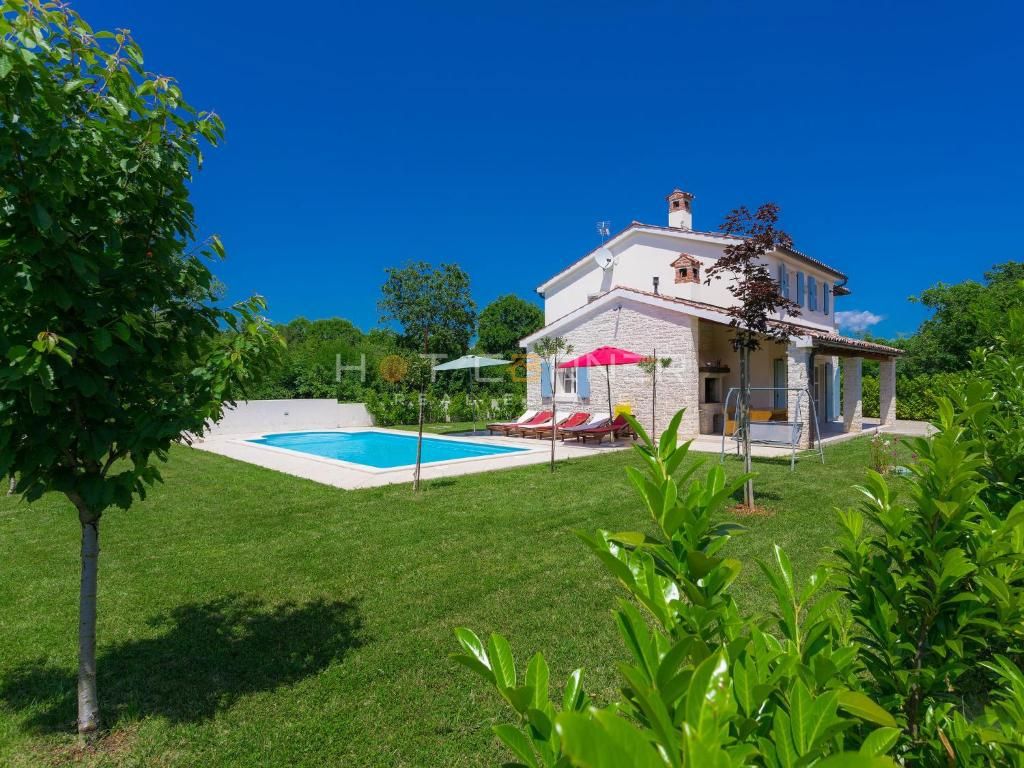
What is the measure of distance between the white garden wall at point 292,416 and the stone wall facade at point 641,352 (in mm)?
10072

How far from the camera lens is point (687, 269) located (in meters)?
21.9

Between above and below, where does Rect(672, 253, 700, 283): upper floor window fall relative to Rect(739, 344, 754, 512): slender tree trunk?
above

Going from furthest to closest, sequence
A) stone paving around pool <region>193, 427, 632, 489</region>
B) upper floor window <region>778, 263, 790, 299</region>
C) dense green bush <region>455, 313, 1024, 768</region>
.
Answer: upper floor window <region>778, 263, 790, 299</region> < stone paving around pool <region>193, 427, 632, 489</region> < dense green bush <region>455, 313, 1024, 768</region>

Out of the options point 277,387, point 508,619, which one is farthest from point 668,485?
point 277,387

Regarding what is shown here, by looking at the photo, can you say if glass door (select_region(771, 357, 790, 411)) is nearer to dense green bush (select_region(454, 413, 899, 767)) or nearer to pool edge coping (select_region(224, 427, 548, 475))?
pool edge coping (select_region(224, 427, 548, 475))

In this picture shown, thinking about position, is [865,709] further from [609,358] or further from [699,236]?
[699,236]

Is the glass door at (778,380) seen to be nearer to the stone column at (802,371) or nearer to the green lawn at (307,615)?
the stone column at (802,371)

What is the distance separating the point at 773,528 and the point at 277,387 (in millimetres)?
26122

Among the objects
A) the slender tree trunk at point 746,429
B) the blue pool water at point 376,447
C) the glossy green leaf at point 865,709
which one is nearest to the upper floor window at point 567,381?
the blue pool water at point 376,447

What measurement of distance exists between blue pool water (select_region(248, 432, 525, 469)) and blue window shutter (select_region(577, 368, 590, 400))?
469 cm

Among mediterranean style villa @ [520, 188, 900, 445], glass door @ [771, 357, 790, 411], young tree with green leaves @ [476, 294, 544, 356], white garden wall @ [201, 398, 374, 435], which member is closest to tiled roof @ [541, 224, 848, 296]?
mediterranean style villa @ [520, 188, 900, 445]

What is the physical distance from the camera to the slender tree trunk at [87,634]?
3363 millimetres

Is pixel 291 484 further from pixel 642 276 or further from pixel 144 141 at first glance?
pixel 642 276

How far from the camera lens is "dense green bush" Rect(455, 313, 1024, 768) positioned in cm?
68
